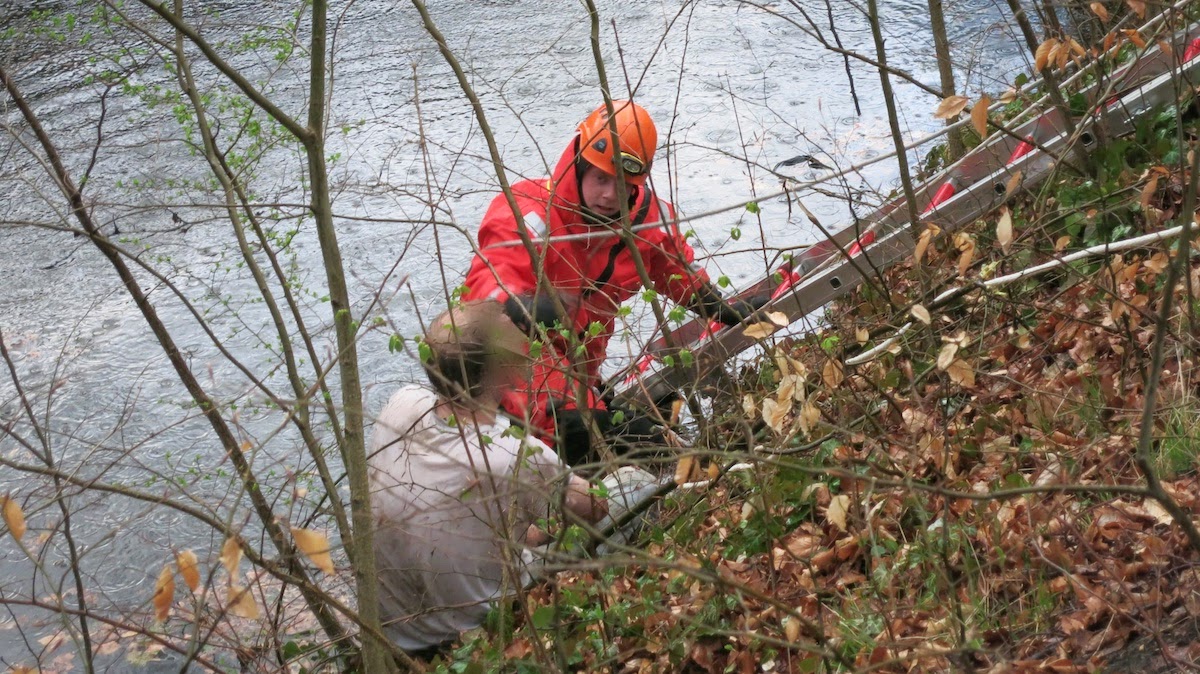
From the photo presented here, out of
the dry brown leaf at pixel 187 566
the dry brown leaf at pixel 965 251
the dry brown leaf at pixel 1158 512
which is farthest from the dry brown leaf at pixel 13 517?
the dry brown leaf at pixel 1158 512

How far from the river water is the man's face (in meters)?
0.49

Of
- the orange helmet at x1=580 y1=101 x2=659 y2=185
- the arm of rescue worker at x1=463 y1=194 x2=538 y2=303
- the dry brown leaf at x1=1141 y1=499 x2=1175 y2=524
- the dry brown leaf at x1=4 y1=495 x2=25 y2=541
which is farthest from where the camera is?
the arm of rescue worker at x1=463 y1=194 x2=538 y2=303

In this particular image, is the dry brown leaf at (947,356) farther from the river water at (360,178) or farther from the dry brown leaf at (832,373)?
the river water at (360,178)

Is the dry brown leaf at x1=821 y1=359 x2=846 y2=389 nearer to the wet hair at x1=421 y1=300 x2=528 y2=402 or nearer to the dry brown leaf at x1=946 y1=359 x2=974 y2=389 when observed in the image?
the dry brown leaf at x1=946 y1=359 x2=974 y2=389

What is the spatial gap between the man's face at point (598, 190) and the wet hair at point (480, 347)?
1.34 metres

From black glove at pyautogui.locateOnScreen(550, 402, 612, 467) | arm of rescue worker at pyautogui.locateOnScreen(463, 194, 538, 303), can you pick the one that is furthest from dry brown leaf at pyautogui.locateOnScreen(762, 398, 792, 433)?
arm of rescue worker at pyautogui.locateOnScreen(463, 194, 538, 303)

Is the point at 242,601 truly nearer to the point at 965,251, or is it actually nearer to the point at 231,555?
the point at 231,555

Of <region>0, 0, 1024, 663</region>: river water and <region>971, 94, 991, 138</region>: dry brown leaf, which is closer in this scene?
<region>971, 94, 991, 138</region>: dry brown leaf

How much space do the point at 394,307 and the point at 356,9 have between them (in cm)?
442

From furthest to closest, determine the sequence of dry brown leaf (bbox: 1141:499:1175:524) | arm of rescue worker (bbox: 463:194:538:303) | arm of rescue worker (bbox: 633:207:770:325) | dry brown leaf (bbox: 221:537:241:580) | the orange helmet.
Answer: arm of rescue worker (bbox: 463:194:538:303) < the orange helmet < arm of rescue worker (bbox: 633:207:770:325) < dry brown leaf (bbox: 1141:499:1175:524) < dry brown leaf (bbox: 221:537:241:580)

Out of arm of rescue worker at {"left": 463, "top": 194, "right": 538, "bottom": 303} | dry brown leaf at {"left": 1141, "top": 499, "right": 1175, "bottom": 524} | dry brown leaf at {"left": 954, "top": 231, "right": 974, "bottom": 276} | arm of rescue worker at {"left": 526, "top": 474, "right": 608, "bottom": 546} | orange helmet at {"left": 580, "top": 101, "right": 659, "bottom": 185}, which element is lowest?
dry brown leaf at {"left": 1141, "top": 499, "right": 1175, "bottom": 524}

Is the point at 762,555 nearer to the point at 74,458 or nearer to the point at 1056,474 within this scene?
the point at 1056,474

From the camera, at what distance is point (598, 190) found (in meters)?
4.46

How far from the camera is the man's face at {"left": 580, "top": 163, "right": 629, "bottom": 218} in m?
4.42
